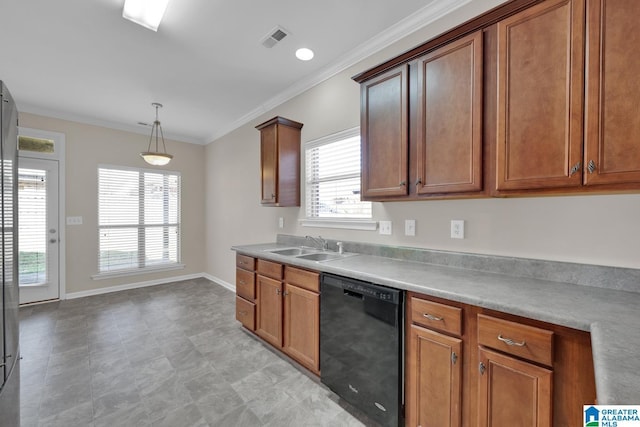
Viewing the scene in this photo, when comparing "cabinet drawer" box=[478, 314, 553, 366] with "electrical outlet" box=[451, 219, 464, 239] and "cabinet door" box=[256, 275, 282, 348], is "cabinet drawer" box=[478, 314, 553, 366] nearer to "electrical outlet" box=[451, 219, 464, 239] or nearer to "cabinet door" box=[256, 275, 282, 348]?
"electrical outlet" box=[451, 219, 464, 239]

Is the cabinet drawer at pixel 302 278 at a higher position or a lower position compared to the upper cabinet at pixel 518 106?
lower

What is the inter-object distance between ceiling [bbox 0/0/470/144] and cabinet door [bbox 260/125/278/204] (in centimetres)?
64

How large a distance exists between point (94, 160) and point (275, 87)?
11.3ft

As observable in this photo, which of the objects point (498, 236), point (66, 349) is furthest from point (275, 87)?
point (66, 349)

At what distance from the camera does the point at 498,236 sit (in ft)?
5.82

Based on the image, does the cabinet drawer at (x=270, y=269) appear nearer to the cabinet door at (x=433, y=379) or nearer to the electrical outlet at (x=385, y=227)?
the electrical outlet at (x=385, y=227)

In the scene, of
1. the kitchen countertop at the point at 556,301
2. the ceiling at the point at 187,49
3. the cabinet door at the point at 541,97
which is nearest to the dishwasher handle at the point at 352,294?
the kitchen countertop at the point at 556,301

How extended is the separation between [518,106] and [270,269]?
7.22ft

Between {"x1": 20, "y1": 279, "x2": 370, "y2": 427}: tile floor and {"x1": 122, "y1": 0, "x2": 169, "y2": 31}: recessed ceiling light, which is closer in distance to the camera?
{"x1": 20, "y1": 279, "x2": 370, "y2": 427}: tile floor

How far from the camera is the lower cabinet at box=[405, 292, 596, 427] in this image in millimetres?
1054

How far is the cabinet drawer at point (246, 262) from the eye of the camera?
2803 mm

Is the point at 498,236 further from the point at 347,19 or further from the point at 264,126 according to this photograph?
the point at 264,126

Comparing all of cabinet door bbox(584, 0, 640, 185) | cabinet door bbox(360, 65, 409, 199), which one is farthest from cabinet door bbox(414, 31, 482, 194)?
cabinet door bbox(584, 0, 640, 185)

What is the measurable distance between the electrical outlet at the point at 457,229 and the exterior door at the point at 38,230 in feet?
17.9
